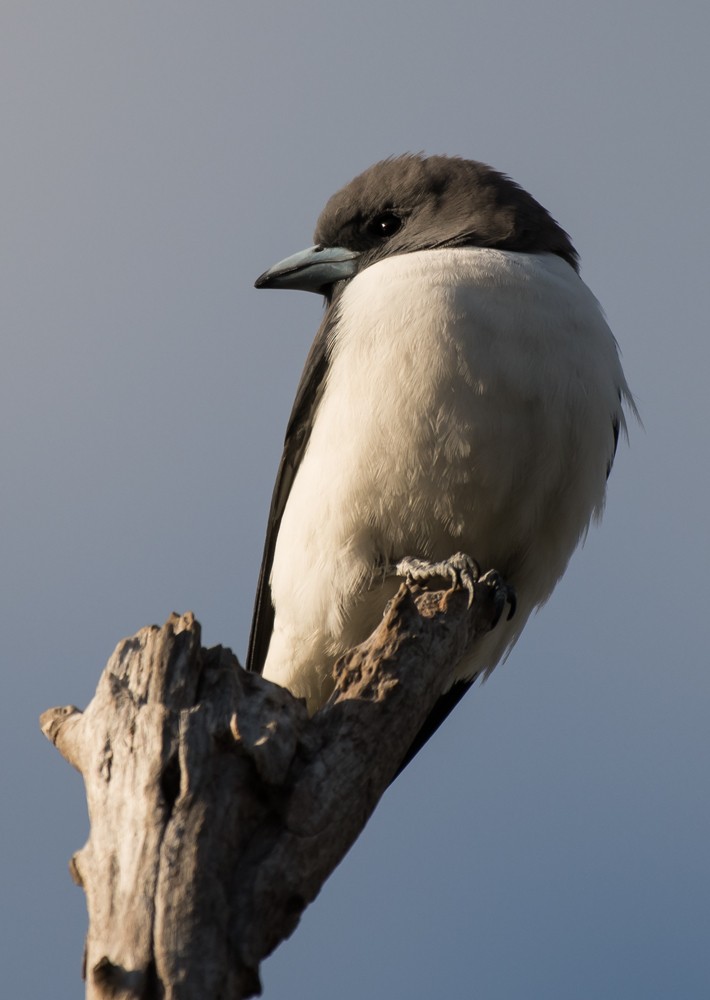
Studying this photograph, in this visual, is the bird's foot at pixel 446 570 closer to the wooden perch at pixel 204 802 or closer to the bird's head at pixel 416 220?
the wooden perch at pixel 204 802

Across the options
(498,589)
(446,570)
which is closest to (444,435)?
(446,570)

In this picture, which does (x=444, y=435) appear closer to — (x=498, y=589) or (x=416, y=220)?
(x=498, y=589)

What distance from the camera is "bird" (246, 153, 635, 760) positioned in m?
5.52

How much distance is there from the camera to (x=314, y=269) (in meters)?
6.91

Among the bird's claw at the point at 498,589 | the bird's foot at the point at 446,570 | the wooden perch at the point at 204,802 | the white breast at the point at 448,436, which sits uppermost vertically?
the white breast at the point at 448,436

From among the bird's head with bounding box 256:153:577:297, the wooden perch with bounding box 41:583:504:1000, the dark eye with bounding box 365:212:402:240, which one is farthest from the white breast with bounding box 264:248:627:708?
the wooden perch with bounding box 41:583:504:1000

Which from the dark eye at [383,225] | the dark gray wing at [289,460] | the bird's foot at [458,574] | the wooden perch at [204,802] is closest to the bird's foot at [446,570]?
the bird's foot at [458,574]

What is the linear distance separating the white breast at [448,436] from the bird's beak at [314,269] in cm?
63

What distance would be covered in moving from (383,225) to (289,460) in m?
1.32

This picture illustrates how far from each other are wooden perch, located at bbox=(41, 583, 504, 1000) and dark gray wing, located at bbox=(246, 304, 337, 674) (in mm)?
2173

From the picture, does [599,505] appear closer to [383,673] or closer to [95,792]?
[383,673]

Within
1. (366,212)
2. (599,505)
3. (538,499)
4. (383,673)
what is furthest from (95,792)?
(366,212)

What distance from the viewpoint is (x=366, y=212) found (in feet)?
22.5

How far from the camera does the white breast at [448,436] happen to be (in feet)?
18.1
